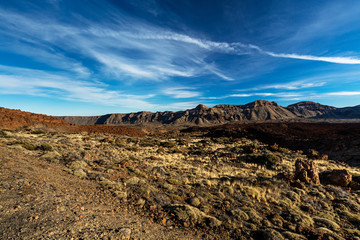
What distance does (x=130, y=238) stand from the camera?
5.18 metres

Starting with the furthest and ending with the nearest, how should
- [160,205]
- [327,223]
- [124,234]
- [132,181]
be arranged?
[132,181] → [327,223] → [160,205] → [124,234]

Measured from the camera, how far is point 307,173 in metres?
14.4

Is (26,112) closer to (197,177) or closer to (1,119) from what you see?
(1,119)

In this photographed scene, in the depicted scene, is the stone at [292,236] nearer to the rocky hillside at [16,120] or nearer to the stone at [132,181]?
the stone at [132,181]

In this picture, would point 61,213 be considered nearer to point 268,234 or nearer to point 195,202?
point 195,202

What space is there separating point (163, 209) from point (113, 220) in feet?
8.17

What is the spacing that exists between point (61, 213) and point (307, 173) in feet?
60.0

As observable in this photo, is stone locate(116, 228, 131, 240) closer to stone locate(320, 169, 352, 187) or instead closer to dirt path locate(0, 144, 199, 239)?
dirt path locate(0, 144, 199, 239)

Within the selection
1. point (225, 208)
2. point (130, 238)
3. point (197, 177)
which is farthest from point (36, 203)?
point (197, 177)

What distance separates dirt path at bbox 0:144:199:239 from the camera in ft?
15.1

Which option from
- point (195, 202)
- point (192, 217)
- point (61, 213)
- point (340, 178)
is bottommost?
point (340, 178)

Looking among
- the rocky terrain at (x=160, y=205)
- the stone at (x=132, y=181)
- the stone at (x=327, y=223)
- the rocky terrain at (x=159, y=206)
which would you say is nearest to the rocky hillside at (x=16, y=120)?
the rocky terrain at (x=160, y=205)

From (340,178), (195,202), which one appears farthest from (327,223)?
(340,178)

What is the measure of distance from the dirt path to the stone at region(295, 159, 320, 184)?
13013mm
